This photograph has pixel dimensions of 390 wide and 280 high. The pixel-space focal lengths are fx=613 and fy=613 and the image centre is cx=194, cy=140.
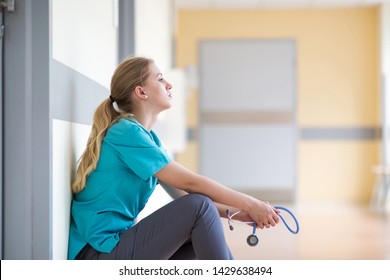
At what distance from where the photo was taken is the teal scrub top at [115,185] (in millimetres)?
1919

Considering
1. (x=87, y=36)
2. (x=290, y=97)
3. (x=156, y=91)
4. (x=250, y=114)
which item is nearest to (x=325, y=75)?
(x=290, y=97)

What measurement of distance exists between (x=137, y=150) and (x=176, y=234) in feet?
0.96

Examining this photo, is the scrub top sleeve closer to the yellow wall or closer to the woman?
the woman

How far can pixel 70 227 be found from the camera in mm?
2053

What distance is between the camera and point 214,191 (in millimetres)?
1984

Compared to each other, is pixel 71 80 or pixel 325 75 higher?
pixel 325 75

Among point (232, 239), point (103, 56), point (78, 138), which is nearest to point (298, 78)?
point (232, 239)

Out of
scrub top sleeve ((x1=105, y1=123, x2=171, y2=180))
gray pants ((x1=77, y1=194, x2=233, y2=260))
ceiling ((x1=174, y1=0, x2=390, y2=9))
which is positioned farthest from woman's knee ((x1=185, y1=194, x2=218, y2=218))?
ceiling ((x1=174, y1=0, x2=390, y2=9))

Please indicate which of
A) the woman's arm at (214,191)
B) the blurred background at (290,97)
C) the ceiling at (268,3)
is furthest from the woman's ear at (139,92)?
the ceiling at (268,3)

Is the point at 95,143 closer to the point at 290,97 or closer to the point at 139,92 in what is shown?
the point at 139,92

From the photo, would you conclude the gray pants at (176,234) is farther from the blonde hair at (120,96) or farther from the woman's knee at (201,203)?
the blonde hair at (120,96)

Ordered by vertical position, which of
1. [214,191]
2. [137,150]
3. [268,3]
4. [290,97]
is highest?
[268,3]

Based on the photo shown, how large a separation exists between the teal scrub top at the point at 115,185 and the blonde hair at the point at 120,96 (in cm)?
5

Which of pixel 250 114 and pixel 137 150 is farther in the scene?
pixel 250 114
